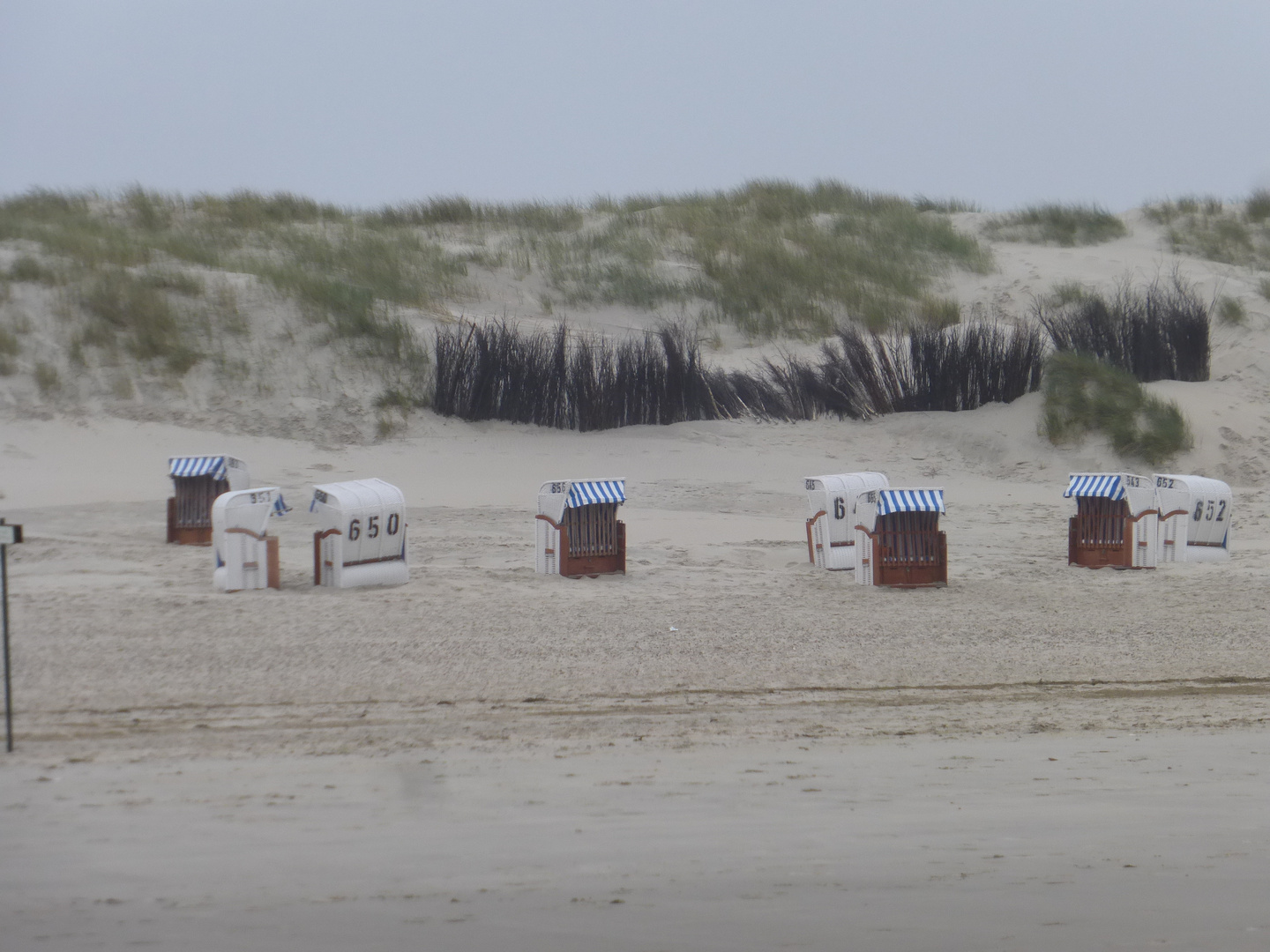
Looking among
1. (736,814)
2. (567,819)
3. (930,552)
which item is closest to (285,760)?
(567,819)

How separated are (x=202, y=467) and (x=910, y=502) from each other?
635 cm

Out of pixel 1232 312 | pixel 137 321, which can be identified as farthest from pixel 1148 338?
pixel 137 321

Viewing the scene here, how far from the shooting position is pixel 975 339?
18.7 metres

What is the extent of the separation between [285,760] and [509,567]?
214 inches

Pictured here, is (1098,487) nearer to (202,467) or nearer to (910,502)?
(910,502)

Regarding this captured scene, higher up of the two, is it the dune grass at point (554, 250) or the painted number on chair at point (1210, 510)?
the dune grass at point (554, 250)

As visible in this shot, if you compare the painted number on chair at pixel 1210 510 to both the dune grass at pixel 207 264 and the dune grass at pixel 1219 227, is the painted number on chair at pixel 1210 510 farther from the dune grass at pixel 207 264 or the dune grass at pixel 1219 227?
the dune grass at pixel 1219 227

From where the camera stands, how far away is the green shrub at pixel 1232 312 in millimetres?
21266

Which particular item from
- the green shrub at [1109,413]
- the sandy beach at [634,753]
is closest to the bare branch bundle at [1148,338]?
the green shrub at [1109,413]

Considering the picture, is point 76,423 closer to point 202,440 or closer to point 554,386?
point 202,440

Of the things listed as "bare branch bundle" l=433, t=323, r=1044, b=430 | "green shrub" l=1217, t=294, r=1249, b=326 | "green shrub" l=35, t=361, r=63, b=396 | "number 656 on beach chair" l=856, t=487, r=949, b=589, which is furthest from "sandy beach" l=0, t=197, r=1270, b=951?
"green shrub" l=1217, t=294, r=1249, b=326

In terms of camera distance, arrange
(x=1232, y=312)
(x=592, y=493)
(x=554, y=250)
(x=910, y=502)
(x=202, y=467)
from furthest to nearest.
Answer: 1. (x=554, y=250)
2. (x=1232, y=312)
3. (x=202, y=467)
4. (x=592, y=493)
5. (x=910, y=502)

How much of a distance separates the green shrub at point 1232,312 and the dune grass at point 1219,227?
23.5 feet

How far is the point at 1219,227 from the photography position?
3041 centimetres
